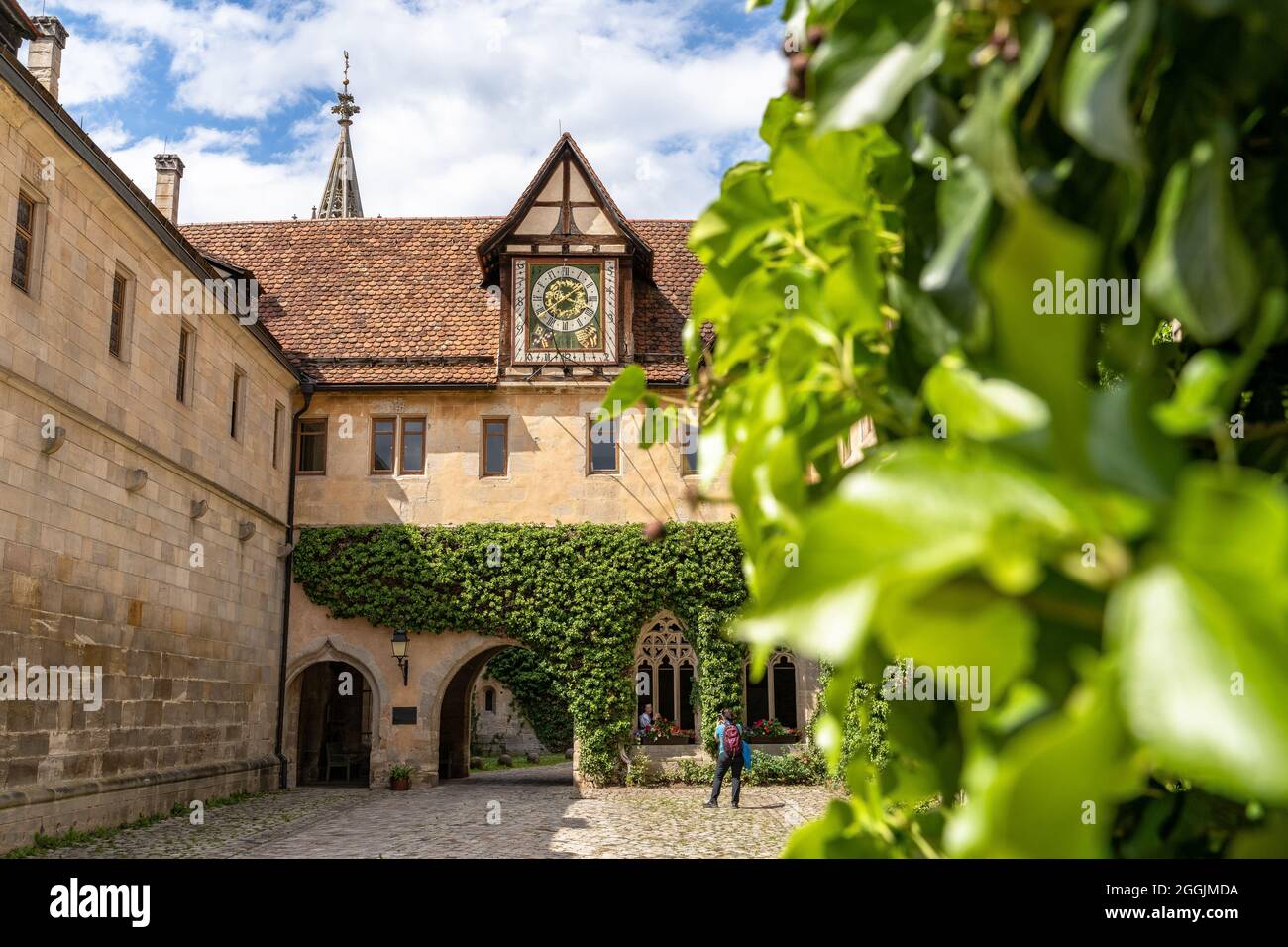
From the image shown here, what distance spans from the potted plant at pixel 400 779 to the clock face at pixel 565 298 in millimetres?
7605

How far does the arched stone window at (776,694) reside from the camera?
18828 millimetres

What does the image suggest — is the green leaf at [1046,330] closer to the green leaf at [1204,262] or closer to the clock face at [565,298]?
the green leaf at [1204,262]

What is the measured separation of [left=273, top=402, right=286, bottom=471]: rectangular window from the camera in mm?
17922

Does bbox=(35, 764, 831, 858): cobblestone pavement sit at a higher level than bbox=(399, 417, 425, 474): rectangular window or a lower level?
lower

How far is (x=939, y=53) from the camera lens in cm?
61

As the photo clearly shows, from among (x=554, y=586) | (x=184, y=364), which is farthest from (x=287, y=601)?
(x=184, y=364)

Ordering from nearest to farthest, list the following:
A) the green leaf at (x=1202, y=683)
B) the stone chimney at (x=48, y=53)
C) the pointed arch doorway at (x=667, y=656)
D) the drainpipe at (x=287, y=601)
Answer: the green leaf at (x=1202, y=683), the stone chimney at (x=48, y=53), the drainpipe at (x=287, y=601), the pointed arch doorway at (x=667, y=656)

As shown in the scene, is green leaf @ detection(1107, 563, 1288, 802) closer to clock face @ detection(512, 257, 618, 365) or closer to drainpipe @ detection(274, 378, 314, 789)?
clock face @ detection(512, 257, 618, 365)

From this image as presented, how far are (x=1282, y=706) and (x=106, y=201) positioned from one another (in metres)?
13.9

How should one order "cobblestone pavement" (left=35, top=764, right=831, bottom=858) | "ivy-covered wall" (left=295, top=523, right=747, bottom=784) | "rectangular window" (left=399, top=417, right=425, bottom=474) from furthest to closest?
"rectangular window" (left=399, top=417, right=425, bottom=474), "ivy-covered wall" (left=295, top=523, right=747, bottom=784), "cobblestone pavement" (left=35, top=764, right=831, bottom=858)

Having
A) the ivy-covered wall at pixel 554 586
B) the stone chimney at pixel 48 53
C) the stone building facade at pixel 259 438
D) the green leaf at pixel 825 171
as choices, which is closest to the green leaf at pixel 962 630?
the green leaf at pixel 825 171

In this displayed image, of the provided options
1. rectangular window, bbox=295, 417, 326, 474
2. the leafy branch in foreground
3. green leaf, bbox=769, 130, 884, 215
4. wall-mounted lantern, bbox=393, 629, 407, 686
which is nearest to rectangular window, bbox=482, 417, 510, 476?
rectangular window, bbox=295, 417, 326, 474

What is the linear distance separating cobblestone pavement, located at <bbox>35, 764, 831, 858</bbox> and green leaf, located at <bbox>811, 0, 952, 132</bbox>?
25.6 ft
